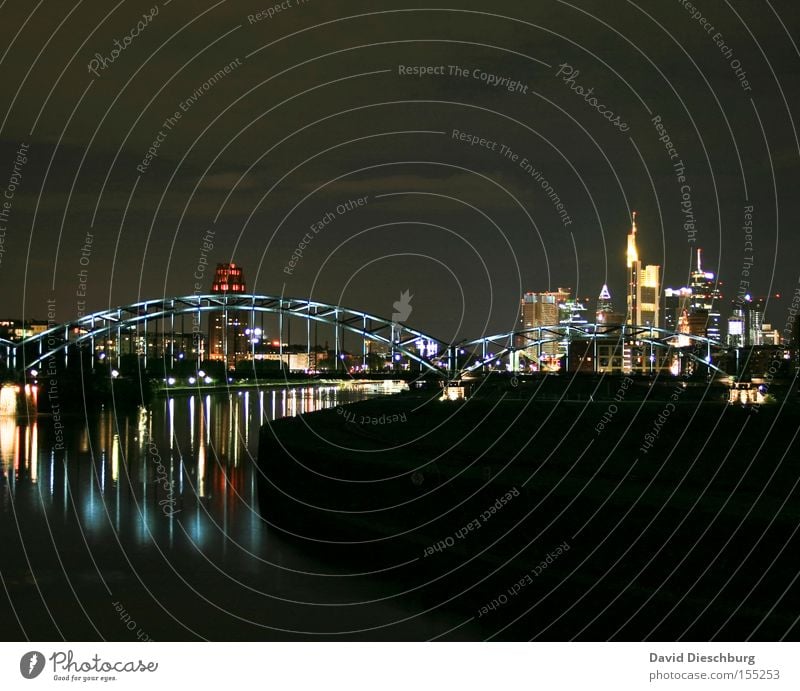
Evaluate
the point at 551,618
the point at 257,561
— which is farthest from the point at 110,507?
the point at 551,618

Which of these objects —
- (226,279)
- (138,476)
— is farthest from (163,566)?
(226,279)

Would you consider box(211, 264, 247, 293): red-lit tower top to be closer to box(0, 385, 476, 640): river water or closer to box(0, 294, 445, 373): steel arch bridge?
box(0, 294, 445, 373): steel arch bridge

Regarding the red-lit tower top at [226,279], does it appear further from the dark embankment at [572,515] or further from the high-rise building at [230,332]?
the dark embankment at [572,515]

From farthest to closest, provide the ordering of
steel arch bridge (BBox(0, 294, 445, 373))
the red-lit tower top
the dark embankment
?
the red-lit tower top < steel arch bridge (BBox(0, 294, 445, 373)) < the dark embankment

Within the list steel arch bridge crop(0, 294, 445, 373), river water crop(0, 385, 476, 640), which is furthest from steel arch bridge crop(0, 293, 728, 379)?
river water crop(0, 385, 476, 640)

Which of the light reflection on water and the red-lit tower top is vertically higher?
the red-lit tower top

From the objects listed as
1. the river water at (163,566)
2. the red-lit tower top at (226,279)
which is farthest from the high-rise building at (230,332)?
the river water at (163,566)

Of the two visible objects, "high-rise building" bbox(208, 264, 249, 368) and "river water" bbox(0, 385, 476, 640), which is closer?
"river water" bbox(0, 385, 476, 640)
